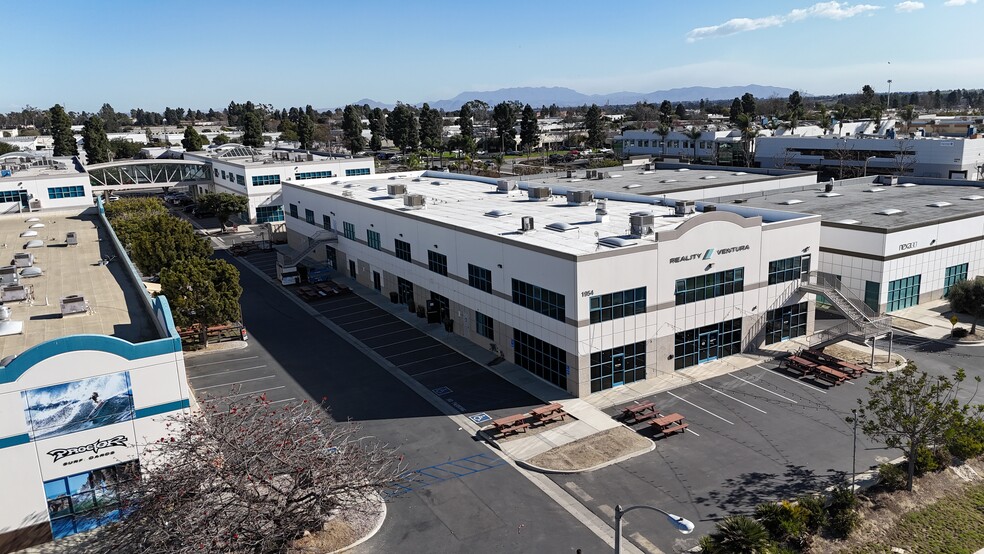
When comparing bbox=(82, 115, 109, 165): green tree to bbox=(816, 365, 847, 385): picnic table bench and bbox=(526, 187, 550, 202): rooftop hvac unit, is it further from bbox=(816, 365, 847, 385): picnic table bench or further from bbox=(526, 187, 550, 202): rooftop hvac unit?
bbox=(816, 365, 847, 385): picnic table bench

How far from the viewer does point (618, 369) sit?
3669 cm

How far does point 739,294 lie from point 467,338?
17043 millimetres

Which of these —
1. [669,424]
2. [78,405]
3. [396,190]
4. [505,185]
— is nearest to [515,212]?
[505,185]

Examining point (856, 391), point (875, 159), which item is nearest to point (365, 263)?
point (856, 391)

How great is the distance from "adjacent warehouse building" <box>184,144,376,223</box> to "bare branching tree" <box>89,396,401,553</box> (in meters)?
68.1

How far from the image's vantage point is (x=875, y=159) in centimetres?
10350

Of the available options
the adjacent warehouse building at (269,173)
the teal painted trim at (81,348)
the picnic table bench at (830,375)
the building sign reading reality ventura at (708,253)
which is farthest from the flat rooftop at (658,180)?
the teal painted trim at (81,348)

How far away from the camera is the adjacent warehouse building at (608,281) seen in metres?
35.7

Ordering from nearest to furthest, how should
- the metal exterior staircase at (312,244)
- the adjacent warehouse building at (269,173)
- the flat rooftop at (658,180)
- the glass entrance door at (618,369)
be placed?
the glass entrance door at (618,369) → the metal exterior staircase at (312,244) → the flat rooftop at (658,180) → the adjacent warehouse building at (269,173)

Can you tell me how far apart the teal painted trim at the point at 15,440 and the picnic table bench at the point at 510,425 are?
18.1 m

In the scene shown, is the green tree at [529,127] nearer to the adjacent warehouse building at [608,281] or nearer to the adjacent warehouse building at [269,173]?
the adjacent warehouse building at [269,173]

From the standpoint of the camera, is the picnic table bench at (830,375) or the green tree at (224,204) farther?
the green tree at (224,204)

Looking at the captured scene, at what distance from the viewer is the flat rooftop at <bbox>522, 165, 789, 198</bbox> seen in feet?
222

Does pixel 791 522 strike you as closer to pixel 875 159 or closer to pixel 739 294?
pixel 739 294
